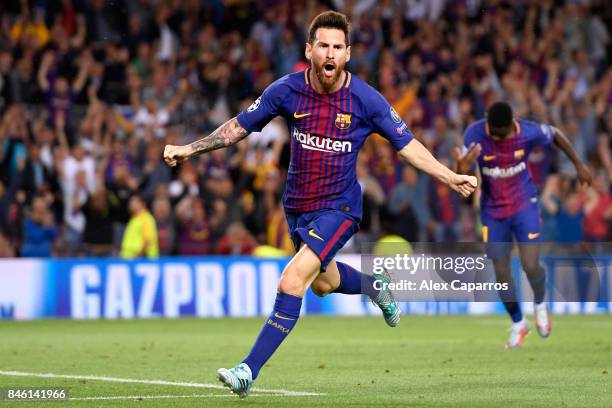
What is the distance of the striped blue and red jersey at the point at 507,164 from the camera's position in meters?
14.0

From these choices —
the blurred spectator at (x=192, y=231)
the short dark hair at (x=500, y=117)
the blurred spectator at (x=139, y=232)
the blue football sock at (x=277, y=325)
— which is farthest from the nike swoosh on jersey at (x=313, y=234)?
the blurred spectator at (x=192, y=231)

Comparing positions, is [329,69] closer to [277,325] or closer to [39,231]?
[277,325]

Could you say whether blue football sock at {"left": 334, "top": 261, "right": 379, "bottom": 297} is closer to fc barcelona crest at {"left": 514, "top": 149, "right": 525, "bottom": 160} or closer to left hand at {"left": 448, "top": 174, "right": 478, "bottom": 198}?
left hand at {"left": 448, "top": 174, "right": 478, "bottom": 198}

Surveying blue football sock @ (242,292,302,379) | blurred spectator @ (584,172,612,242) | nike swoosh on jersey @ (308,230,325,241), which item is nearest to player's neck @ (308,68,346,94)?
nike swoosh on jersey @ (308,230,325,241)

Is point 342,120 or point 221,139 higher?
point 342,120

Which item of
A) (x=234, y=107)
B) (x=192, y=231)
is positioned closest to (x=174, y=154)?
(x=192, y=231)

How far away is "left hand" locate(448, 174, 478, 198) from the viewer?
29.2 feet

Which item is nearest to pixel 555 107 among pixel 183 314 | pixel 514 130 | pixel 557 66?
pixel 557 66

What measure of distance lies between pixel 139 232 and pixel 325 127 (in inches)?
469

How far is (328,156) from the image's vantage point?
31.7 ft

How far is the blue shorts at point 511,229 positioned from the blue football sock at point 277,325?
5.39 meters

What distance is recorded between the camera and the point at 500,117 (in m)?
13.8

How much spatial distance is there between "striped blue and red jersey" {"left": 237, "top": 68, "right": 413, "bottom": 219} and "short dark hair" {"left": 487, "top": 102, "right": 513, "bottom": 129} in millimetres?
4314

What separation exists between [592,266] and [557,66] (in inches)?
261
